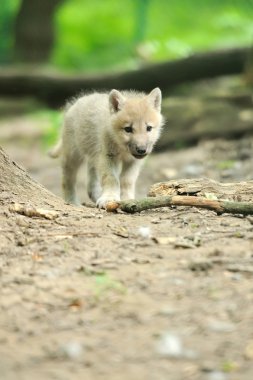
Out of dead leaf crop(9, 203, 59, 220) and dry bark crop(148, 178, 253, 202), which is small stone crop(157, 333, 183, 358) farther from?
dry bark crop(148, 178, 253, 202)

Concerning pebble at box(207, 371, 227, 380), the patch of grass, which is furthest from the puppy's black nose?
pebble at box(207, 371, 227, 380)

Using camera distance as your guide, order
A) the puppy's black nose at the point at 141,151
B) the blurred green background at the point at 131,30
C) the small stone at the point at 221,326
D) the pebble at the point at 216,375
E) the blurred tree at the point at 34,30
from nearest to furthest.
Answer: the pebble at the point at 216,375 < the small stone at the point at 221,326 < the puppy's black nose at the point at 141,151 < the blurred tree at the point at 34,30 < the blurred green background at the point at 131,30

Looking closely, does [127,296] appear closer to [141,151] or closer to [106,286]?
[106,286]

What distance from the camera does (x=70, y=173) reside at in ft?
26.0

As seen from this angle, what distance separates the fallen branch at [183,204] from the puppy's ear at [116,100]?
1.59 meters

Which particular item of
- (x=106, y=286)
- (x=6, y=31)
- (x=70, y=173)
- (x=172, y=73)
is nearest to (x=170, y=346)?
(x=106, y=286)

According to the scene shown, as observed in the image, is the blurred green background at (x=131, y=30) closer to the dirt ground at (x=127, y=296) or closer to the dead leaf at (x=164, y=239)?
the dirt ground at (x=127, y=296)

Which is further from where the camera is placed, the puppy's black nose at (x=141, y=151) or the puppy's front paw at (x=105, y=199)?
the puppy's black nose at (x=141, y=151)

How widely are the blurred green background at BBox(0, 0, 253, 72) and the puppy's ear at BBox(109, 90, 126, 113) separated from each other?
9824 mm

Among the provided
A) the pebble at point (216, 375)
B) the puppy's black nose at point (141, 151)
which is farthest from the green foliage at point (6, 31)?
the pebble at point (216, 375)

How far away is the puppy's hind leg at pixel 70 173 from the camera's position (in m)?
7.86

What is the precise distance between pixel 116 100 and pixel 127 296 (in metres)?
3.46

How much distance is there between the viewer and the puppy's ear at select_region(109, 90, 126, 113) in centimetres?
683

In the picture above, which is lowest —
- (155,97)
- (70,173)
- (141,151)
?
(141,151)
